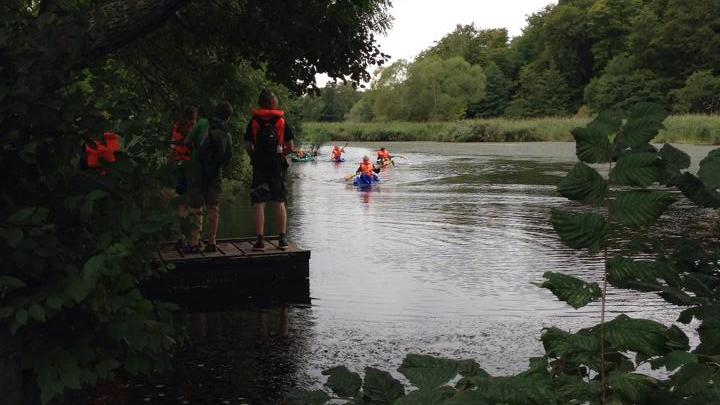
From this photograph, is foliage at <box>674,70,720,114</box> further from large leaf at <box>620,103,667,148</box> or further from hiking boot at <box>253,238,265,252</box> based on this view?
large leaf at <box>620,103,667,148</box>

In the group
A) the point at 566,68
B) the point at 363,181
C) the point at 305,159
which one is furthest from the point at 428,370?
the point at 566,68

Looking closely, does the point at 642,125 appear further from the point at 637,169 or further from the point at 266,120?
the point at 266,120

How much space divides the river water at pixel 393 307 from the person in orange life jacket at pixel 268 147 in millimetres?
936

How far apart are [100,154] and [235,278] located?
562 cm

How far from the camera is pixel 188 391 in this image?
5.40m

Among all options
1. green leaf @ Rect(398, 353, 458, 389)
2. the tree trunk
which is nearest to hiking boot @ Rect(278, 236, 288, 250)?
the tree trunk

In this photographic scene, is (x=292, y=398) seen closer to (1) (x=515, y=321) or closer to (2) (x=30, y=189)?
(2) (x=30, y=189)

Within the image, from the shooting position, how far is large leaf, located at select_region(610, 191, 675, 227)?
1813mm

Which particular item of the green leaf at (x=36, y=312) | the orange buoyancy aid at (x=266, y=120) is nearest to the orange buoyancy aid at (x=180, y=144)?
the orange buoyancy aid at (x=266, y=120)

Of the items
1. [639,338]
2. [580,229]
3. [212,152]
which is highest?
[580,229]

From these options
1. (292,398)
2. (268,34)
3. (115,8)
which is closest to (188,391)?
(115,8)

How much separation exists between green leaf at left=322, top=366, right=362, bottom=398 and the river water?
4.28ft

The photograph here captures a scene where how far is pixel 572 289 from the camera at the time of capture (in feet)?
6.19

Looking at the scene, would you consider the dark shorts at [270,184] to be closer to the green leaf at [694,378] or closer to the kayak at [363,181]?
the green leaf at [694,378]
